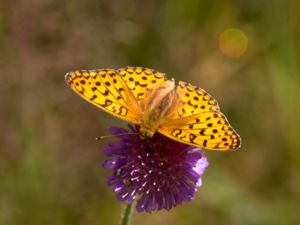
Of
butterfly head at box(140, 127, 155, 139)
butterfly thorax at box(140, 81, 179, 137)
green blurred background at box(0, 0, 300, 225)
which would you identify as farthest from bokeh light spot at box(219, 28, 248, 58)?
butterfly head at box(140, 127, 155, 139)

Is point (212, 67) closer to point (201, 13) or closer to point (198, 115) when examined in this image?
point (201, 13)

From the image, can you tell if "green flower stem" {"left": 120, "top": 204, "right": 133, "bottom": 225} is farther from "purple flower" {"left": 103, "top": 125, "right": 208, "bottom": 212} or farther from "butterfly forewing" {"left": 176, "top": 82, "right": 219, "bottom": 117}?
"butterfly forewing" {"left": 176, "top": 82, "right": 219, "bottom": 117}

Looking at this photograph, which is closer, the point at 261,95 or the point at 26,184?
the point at 26,184

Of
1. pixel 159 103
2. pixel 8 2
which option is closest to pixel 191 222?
pixel 159 103

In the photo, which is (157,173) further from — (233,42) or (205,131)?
(233,42)

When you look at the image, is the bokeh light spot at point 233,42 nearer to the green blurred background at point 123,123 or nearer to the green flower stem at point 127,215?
the green blurred background at point 123,123

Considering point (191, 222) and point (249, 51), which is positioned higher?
point (249, 51)

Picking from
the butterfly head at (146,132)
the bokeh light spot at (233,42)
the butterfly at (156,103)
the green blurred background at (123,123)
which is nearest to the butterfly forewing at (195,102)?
the butterfly at (156,103)
